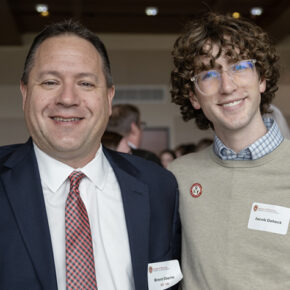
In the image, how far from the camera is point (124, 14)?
9.48m

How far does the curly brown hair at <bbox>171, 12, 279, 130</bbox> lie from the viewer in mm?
2084

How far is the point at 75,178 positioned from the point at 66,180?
0.04 metres

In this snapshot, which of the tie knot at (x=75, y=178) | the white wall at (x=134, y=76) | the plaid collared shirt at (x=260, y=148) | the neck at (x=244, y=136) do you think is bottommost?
the tie knot at (x=75, y=178)

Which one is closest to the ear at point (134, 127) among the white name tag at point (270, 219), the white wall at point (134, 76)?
the white name tag at point (270, 219)

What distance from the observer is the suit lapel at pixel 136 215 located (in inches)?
70.2

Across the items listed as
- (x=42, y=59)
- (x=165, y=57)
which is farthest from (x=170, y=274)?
(x=165, y=57)

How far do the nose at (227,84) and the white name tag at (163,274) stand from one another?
0.78 m

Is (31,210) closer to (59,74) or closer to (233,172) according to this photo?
(59,74)

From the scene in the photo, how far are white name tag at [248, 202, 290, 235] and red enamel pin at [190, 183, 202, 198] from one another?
282 mm

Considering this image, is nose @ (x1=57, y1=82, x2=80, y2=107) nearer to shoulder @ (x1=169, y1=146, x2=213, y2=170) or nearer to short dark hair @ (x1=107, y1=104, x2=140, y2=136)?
shoulder @ (x1=169, y1=146, x2=213, y2=170)

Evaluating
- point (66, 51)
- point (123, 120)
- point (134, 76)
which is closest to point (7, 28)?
point (134, 76)

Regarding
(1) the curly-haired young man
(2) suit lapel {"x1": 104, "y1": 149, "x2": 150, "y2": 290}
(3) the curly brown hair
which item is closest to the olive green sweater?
(1) the curly-haired young man

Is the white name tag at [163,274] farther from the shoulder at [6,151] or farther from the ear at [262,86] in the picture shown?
the ear at [262,86]

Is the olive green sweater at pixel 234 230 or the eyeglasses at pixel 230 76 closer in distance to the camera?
the olive green sweater at pixel 234 230
